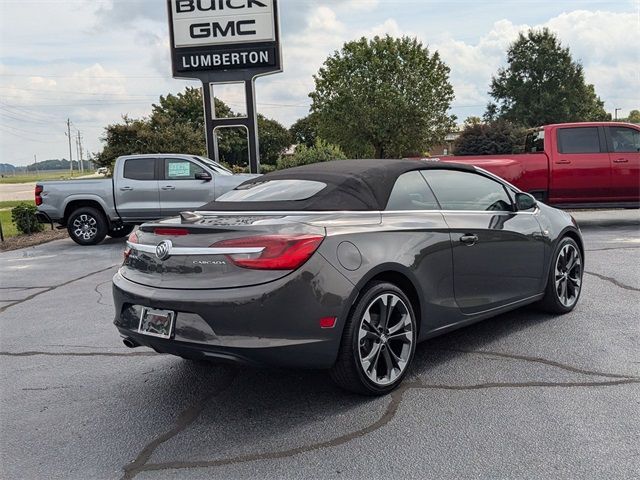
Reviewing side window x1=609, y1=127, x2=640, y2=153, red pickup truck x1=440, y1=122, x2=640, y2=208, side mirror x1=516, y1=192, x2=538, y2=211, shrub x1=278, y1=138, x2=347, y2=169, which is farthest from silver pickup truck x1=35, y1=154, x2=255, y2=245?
side mirror x1=516, y1=192, x2=538, y2=211

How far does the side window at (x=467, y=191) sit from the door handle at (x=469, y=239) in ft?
0.81

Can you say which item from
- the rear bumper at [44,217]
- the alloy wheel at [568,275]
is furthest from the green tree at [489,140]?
the alloy wheel at [568,275]

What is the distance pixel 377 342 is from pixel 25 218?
13.0 m

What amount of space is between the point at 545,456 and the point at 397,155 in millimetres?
41280

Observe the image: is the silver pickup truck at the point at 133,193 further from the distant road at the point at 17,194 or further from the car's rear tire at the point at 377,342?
the distant road at the point at 17,194

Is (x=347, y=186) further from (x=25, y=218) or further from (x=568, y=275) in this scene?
(x=25, y=218)

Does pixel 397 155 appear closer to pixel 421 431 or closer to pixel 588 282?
pixel 588 282

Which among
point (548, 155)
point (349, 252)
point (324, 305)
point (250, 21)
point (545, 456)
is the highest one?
point (250, 21)

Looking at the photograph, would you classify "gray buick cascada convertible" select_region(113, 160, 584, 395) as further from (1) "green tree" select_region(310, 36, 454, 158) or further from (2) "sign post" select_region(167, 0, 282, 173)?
(1) "green tree" select_region(310, 36, 454, 158)

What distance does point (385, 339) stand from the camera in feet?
12.1

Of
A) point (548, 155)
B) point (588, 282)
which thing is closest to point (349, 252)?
point (588, 282)

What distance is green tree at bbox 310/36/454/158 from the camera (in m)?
40.8

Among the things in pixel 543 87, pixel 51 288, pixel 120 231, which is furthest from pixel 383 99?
pixel 51 288

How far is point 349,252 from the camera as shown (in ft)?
11.5
